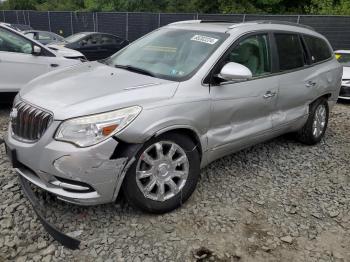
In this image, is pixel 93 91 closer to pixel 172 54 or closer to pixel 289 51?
pixel 172 54

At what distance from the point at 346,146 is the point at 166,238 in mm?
3597

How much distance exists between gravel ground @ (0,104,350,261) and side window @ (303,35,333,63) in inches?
67.8

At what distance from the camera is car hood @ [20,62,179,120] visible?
9.47 feet

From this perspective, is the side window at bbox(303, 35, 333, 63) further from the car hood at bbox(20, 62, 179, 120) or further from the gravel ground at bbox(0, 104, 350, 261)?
the car hood at bbox(20, 62, 179, 120)

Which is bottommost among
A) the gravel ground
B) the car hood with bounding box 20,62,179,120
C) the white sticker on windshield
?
the gravel ground

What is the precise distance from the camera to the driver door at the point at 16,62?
599cm

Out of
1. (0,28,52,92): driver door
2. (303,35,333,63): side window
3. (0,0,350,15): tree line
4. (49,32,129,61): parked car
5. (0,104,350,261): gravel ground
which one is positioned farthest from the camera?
(0,0,350,15): tree line

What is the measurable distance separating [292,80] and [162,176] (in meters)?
2.18

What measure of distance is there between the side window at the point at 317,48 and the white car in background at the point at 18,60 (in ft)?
13.5

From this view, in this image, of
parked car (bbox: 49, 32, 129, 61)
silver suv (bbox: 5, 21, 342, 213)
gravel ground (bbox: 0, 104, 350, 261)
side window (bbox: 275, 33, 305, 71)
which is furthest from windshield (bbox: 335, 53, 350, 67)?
parked car (bbox: 49, 32, 129, 61)

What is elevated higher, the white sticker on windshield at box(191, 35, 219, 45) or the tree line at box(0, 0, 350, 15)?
the white sticker on windshield at box(191, 35, 219, 45)

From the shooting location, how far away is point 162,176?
3246 mm

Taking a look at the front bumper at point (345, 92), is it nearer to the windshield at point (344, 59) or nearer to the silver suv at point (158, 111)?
the windshield at point (344, 59)

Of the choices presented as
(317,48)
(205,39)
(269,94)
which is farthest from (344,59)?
(205,39)
